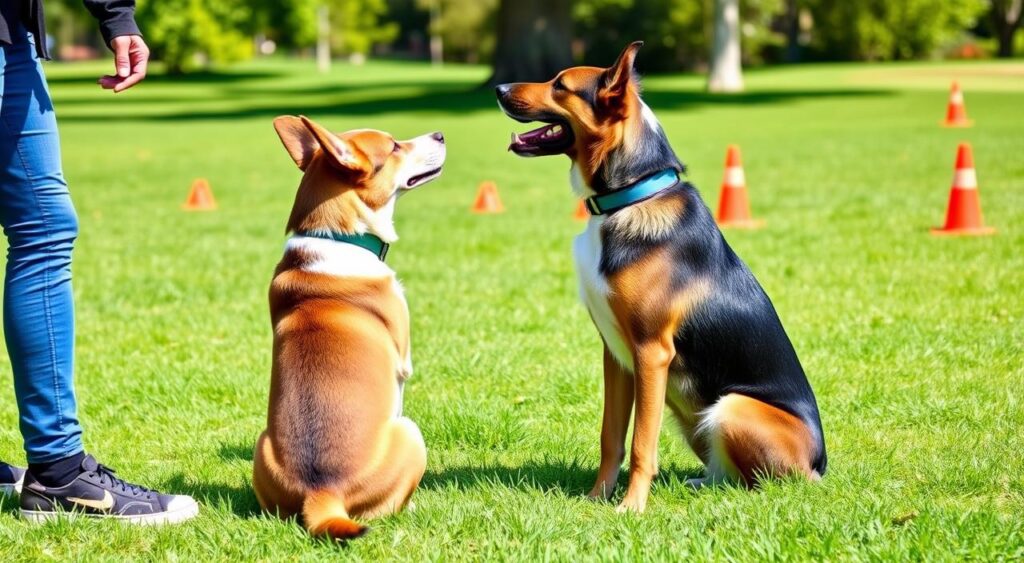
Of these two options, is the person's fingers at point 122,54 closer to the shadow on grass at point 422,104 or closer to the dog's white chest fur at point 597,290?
the dog's white chest fur at point 597,290

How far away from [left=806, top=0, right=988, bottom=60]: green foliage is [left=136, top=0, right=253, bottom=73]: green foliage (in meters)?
33.5

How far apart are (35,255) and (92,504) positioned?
36.5 inches

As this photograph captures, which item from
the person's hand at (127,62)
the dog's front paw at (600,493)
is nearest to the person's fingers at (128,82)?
the person's hand at (127,62)

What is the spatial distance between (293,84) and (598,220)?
5350 centimetres

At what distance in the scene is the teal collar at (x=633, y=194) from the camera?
169 inches

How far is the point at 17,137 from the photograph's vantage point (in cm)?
394

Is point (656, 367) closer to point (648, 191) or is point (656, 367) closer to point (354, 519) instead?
point (648, 191)

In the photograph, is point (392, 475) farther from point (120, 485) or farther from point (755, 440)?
point (755, 440)

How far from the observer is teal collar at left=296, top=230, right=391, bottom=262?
420 cm

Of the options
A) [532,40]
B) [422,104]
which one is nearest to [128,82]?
[422,104]

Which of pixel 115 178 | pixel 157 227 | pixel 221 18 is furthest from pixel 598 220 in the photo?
pixel 221 18

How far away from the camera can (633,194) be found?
430 centimetres

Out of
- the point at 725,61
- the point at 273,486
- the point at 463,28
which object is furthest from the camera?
the point at 463,28

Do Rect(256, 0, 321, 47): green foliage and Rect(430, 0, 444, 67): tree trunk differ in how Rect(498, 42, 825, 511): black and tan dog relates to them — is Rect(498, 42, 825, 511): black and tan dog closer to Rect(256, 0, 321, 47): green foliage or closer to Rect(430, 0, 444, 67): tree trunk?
Rect(256, 0, 321, 47): green foliage
